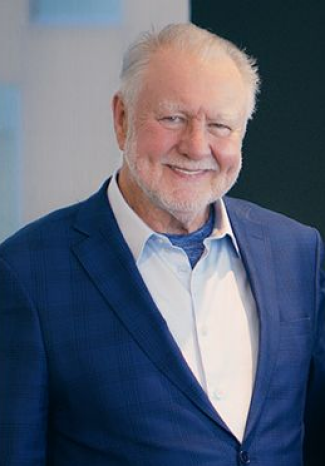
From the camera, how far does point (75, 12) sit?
A: 1929 mm

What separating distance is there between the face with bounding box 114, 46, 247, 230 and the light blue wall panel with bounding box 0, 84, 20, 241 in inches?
21.2

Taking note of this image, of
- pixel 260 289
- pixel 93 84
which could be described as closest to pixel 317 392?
pixel 260 289

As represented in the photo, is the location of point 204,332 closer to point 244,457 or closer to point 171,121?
point 244,457

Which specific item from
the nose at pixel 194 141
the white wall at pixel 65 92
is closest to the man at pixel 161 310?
the nose at pixel 194 141

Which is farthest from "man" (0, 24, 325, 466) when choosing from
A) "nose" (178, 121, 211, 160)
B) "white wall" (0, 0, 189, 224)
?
"white wall" (0, 0, 189, 224)

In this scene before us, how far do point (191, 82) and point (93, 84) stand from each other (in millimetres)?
584

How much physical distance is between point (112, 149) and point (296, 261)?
58cm

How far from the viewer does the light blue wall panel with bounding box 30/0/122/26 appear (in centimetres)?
192

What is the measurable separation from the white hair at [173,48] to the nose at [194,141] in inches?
4.4

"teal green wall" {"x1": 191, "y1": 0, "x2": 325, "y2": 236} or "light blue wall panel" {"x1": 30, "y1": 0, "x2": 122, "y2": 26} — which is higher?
"light blue wall panel" {"x1": 30, "y1": 0, "x2": 122, "y2": 26}

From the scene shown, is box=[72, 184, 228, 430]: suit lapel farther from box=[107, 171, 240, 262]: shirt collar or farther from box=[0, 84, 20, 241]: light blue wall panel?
box=[0, 84, 20, 241]: light blue wall panel

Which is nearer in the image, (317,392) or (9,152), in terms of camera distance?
(317,392)

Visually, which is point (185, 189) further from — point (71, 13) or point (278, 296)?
point (71, 13)

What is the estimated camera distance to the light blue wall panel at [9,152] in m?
1.93
